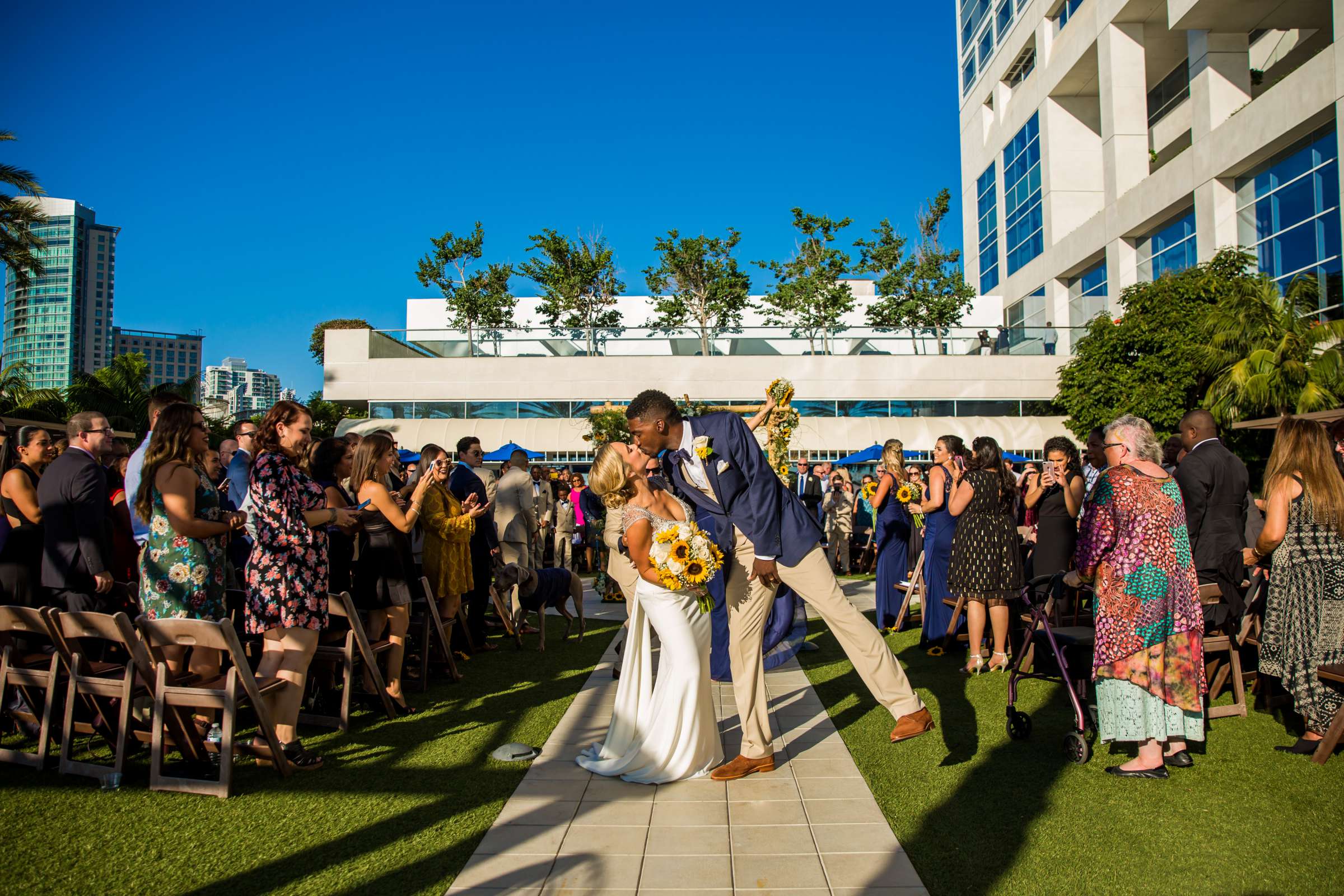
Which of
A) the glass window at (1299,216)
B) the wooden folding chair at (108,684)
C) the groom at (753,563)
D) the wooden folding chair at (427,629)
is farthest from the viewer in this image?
the glass window at (1299,216)

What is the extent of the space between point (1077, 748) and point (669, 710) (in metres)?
2.40

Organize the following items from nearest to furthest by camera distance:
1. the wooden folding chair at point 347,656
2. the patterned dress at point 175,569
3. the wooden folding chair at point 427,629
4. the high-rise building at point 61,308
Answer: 1. the patterned dress at point 175,569
2. the wooden folding chair at point 347,656
3. the wooden folding chair at point 427,629
4. the high-rise building at point 61,308

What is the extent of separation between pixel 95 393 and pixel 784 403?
81.4ft

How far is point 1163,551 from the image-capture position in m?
4.68

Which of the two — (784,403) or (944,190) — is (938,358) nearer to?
(944,190)

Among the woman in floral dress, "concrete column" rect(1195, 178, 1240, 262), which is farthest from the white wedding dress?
"concrete column" rect(1195, 178, 1240, 262)

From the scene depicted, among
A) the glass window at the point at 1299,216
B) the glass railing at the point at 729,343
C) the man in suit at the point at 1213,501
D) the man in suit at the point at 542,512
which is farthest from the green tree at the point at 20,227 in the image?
the glass window at the point at 1299,216

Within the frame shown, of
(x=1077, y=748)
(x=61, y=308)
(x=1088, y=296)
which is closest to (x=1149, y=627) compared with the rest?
(x=1077, y=748)

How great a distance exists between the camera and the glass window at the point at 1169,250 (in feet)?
89.8

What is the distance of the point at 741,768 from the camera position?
4.72 m

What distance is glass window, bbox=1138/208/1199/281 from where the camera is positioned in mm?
27369

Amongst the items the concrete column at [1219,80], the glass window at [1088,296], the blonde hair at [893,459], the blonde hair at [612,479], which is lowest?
the blonde hair at [612,479]

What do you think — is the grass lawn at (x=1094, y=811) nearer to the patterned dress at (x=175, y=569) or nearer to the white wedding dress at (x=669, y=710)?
the white wedding dress at (x=669, y=710)

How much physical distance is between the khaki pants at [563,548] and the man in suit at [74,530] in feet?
34.4
